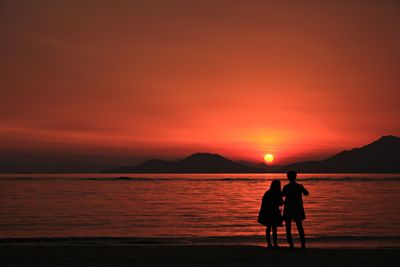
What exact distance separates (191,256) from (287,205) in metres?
3.72

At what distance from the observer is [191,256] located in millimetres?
15992

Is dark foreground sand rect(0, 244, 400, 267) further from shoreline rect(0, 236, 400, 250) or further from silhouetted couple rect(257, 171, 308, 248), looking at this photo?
shoreline rect(0, 236, 400, 250)

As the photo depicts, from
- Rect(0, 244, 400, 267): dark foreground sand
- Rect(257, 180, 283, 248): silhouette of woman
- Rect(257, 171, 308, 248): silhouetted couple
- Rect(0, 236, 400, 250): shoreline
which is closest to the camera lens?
Rect(0, 244, 400, 267): dark foreground sand

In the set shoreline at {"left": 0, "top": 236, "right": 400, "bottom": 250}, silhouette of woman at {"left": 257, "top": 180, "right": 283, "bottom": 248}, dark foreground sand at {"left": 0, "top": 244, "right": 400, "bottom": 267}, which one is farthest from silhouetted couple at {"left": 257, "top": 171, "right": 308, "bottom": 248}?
shoreline at {"left": 0, "top": 236, "right": 400, "bottom": 250}

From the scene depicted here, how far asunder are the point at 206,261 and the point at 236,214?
26830 millimetres

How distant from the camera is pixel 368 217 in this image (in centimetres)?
3962

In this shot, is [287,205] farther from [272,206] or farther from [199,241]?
[199,241]

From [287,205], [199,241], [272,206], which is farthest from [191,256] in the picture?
[199,241]

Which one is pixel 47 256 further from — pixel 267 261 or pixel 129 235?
pixel 129 235

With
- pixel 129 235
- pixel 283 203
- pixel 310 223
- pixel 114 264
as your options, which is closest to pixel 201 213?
pixel 310 223

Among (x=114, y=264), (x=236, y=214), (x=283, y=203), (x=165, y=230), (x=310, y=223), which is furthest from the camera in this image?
(x=236, y=214)

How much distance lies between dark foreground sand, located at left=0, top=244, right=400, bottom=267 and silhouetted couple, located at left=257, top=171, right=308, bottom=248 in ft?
2.84

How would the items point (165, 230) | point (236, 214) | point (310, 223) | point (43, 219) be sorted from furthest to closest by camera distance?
point (236, 214) → point (43, 219) → point (310, 223) → point (165, 230)

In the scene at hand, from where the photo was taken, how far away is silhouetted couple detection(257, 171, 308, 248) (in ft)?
55.9
